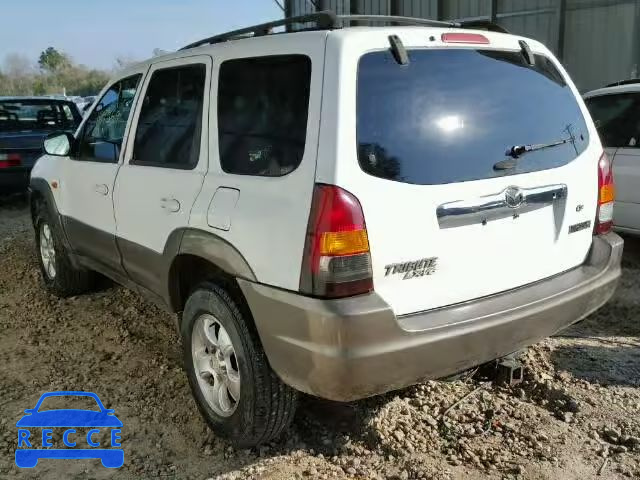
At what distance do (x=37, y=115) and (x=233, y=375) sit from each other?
8.03 meters

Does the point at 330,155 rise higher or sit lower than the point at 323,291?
higher

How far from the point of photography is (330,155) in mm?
2256

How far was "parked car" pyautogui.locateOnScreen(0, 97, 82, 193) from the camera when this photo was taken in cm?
840

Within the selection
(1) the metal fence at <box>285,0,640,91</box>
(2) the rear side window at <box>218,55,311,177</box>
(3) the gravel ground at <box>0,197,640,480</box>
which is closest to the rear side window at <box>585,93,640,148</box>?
(3) the gravel ground at <box>0,197,640,480</box>

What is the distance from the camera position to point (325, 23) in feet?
8.25

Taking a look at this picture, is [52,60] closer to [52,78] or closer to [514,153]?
[52,78]

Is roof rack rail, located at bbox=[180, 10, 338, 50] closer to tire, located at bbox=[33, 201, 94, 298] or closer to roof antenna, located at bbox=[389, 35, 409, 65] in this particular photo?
roof antenna, located at bbox=[389, 35, 409, 65]

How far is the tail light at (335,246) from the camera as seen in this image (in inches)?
88.3

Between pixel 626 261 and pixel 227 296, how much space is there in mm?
4146

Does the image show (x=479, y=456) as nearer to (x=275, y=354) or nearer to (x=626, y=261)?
(x=275, y=354)

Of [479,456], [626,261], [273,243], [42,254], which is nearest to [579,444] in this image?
[479,456]

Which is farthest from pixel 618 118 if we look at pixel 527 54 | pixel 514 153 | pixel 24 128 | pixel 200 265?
pixel 24 128

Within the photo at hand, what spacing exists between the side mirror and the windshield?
5130 mm

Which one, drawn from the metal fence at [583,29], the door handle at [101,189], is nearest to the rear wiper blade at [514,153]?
the door handle at [101,189]
